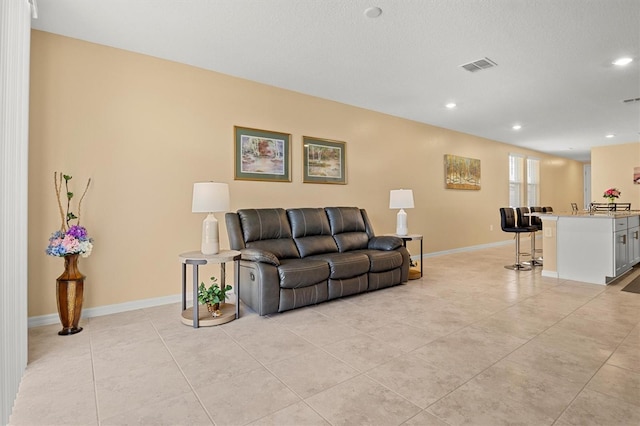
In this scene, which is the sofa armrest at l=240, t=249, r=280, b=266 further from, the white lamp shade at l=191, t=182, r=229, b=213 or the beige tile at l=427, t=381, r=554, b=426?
the beige tile at l=427, t=381, r=554, b=426

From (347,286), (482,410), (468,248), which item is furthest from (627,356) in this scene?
(468,248)

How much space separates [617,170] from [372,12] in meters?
9.22

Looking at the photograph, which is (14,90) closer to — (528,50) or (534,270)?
Result: (528,50)

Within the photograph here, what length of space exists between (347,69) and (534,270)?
414cm

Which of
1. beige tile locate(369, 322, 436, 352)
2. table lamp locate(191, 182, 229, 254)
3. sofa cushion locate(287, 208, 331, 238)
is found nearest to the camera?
beige tile locate(369, 322, 436, 352)

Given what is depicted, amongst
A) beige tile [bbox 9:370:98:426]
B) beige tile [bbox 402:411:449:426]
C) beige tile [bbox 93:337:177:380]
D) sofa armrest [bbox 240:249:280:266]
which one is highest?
sofa armrest [bbox 240:249:280:266]

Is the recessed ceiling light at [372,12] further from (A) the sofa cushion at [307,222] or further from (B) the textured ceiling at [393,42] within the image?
(A) the sofa cushion at [307,222]

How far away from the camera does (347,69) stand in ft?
12.6

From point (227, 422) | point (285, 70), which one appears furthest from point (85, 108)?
point (227, 422)

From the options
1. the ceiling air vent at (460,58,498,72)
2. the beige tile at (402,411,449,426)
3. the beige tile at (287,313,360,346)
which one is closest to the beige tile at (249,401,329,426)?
the beige tile at (402,411,449,426)

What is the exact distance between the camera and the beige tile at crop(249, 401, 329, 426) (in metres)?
1.56

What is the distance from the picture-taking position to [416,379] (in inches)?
76.9

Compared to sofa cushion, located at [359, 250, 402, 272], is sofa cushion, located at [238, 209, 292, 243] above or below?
above

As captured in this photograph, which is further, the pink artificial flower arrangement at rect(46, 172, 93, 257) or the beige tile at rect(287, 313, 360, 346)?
the pink artificial flower arrangement at rect(46, 172, 93, 257)
